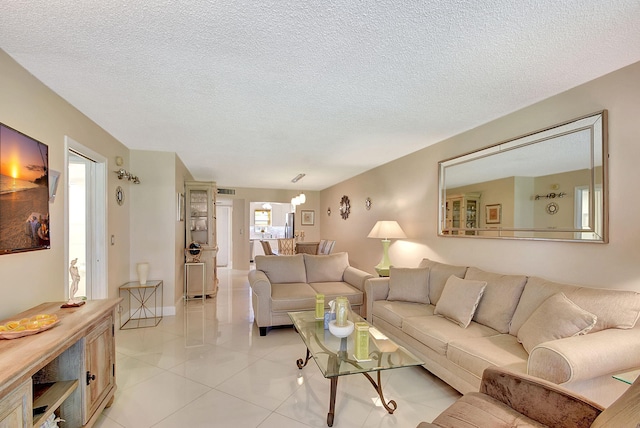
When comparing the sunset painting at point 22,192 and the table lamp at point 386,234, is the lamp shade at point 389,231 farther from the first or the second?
the sunset painting at point 22,192

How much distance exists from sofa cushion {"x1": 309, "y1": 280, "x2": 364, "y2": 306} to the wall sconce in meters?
2.74

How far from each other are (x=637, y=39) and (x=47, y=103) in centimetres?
379

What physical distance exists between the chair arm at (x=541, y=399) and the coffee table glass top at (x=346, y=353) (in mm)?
486

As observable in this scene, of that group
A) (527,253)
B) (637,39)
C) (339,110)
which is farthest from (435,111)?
(527,253)

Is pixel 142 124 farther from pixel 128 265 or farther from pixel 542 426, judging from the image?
pixel 542 426

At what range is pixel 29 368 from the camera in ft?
4.15

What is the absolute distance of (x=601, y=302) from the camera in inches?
75.1

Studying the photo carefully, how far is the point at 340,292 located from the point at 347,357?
1.87m

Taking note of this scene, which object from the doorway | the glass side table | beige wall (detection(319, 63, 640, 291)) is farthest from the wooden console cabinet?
the doorway

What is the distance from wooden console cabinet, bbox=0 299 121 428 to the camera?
123cm

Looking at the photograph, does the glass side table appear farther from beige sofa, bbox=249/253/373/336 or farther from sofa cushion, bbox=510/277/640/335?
sofa cushion, bbox=510/277/640/335

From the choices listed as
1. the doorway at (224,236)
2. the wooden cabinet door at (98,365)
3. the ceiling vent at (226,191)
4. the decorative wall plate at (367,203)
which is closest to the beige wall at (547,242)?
the decorative wall plate at (367,203)

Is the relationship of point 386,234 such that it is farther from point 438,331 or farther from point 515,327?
point 515,327

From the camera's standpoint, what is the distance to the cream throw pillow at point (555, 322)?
1.83 metres
